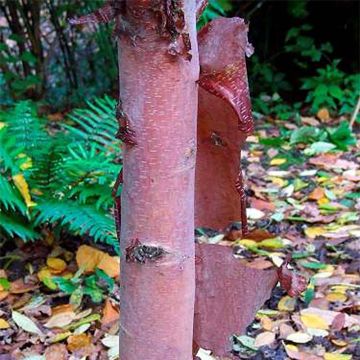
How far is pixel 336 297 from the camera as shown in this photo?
1922mm

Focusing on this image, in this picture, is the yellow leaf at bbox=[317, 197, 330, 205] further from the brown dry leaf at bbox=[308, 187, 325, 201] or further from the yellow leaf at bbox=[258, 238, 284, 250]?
the yellow leaf at bbox=[258, 238, 284, 250]

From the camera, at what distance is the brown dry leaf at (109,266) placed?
1.99 metres

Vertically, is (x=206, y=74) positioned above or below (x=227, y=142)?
above

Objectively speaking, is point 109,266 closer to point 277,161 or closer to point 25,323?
point 25,323

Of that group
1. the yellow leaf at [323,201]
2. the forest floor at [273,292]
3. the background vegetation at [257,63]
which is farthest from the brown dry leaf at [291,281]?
the background vegetation at [257,63]

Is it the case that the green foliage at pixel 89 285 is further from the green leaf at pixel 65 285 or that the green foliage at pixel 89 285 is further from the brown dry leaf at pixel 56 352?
the brown dry leaf at pixel 56 352

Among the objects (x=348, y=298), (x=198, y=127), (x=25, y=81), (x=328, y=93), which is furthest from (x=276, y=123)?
(x=198, y=127)

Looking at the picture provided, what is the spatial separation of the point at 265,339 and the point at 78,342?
437mm

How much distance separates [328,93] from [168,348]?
3174 mm

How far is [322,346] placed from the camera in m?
1.71

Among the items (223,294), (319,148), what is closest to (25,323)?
(223,294)

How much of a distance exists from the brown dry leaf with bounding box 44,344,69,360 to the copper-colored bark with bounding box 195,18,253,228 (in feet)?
2.17

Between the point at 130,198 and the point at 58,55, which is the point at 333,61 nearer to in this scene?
the point at 58,55

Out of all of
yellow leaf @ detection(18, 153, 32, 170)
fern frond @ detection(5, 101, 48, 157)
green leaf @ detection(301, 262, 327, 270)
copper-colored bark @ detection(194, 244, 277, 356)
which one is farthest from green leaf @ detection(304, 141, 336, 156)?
copper-colored bark @ detection(194, 244, 277, 356)
